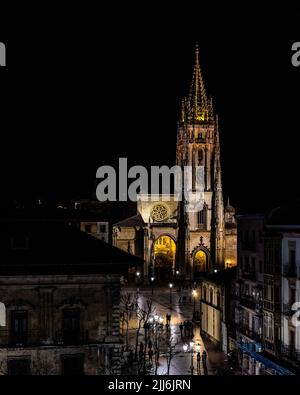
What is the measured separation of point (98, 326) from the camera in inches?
1152

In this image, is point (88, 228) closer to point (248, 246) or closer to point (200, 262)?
point (248, 246)

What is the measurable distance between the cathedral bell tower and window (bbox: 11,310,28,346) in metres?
66.9

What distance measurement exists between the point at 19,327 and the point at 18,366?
171 centimetres

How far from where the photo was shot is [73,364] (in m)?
28.8

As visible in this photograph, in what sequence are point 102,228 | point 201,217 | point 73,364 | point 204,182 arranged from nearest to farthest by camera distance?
point 73,364, point 102,228, point 201,217, point 204,182

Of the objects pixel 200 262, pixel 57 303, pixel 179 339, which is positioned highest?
pixel 57 303

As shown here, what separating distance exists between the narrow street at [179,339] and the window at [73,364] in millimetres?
10689

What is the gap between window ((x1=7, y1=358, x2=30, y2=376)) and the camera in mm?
28078

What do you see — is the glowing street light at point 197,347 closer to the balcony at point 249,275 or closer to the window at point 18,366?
the balcony at point 249,275

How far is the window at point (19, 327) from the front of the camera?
28.3 metres

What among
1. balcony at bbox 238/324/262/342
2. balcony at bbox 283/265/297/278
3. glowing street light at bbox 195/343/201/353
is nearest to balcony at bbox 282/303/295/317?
balcony at bbox 283/265/297/278

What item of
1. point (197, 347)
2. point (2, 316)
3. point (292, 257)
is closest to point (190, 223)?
point (197, 347)

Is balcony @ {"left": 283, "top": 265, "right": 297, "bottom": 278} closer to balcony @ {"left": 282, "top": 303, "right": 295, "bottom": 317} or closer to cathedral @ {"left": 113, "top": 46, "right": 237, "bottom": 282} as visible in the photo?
balcony @ {"left": 282, "top": 303, "right": 295, "bottom": 317}

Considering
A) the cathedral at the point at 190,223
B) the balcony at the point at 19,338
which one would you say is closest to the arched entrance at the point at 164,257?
the cathedral at the point at 190,223
